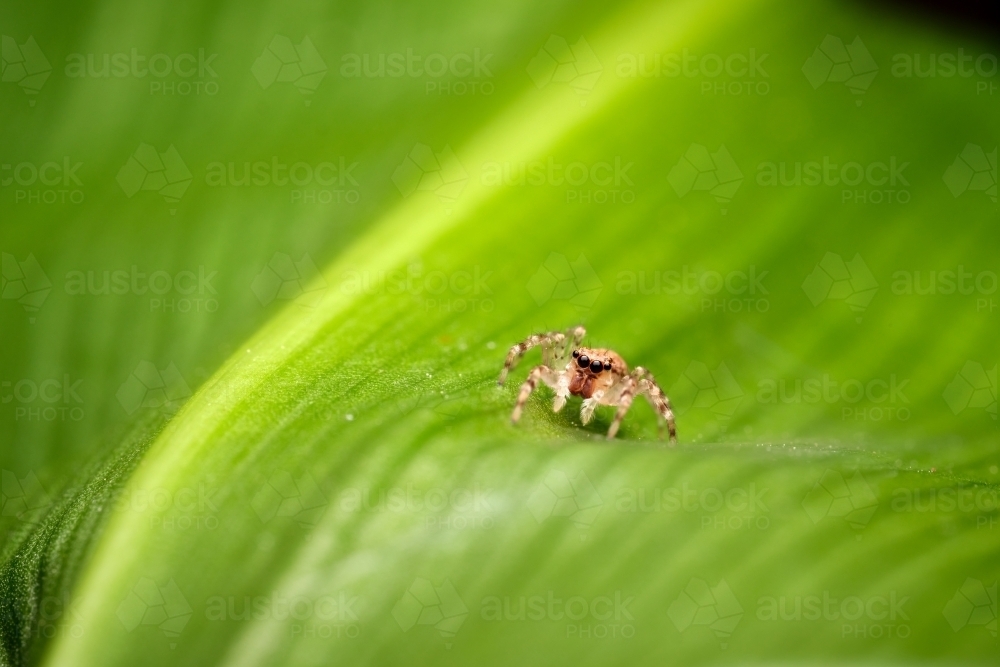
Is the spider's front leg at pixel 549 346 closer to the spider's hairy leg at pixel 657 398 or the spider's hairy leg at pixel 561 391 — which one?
the spider's hairy leg at pixel 561 391

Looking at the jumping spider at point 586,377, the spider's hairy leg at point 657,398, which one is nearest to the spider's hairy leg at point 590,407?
the jumping spider at point 586,377

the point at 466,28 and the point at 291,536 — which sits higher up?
the point at 466,28

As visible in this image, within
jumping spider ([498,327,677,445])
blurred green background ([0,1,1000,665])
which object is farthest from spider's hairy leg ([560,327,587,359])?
blurred green background ([0,1,1000,665])

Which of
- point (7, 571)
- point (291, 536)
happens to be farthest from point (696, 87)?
point (7, 571)

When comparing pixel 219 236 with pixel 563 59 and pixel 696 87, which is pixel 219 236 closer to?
pixel 563 59

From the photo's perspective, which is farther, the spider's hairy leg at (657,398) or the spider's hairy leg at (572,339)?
the spider's hairy leg at (572,339)

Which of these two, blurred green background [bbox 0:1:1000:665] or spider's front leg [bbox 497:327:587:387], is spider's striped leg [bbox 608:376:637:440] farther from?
spider's front leg [bbox 497:327:587:387]
